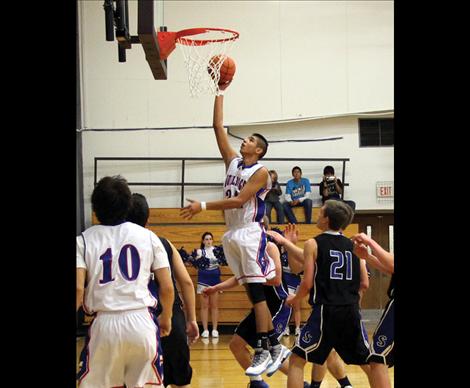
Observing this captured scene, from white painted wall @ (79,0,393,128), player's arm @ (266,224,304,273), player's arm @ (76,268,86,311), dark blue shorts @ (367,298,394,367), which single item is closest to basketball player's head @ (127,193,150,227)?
player's arm @ (76,268,86,311)

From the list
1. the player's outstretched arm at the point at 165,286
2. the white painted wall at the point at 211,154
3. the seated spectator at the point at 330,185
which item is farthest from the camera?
the white painted wall at the point at 211,154

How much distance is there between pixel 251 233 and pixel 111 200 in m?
2.52

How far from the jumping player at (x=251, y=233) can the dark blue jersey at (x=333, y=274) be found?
2.84 ft

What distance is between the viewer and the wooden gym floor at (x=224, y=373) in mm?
7766

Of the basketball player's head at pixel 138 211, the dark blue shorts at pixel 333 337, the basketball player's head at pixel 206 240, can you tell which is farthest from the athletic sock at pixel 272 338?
the basketball player's head at pixel 206 240

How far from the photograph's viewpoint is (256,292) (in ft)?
20.4

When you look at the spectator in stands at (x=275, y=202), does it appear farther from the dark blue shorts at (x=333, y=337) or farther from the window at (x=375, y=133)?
the dark blue shorts at (x=333, y=337)

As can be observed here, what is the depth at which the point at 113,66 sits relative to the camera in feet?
49.3

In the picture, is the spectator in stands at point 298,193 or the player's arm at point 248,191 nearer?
the player's arm at point 248,191

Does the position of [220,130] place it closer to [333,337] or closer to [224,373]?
[333,337]

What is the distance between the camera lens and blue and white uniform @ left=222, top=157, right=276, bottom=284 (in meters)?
6.24

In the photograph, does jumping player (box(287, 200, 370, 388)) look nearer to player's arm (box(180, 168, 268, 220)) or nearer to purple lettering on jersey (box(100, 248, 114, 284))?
player's arm (box(180, 168, 268, 220))
